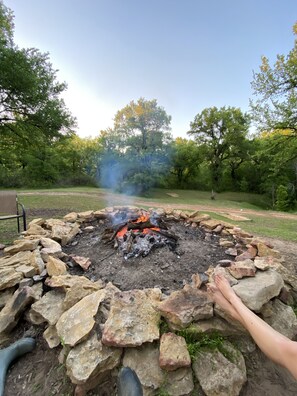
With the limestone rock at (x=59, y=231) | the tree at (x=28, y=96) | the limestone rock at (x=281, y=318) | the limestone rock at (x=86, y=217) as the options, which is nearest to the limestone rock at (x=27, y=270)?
the limestone rock at (x=59, y=231)

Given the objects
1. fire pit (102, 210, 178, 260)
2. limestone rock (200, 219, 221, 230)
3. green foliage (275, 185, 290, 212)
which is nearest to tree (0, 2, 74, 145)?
fire pit (102, 210, 178, 260)

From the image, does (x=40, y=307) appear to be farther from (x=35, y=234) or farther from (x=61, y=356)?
(x=35, y=234)

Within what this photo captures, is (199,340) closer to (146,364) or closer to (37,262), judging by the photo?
A: (146,364)

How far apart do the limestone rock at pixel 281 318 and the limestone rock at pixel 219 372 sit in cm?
42

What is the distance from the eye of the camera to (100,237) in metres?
3.09

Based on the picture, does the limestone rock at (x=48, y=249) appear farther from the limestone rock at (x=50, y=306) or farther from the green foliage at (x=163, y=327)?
the green foliage at (x=163, y=327)

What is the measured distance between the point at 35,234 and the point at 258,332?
295cm

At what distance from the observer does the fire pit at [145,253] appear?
7.12 feet

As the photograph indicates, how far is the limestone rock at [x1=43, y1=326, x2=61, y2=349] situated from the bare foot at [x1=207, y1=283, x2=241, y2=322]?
3.97 ft

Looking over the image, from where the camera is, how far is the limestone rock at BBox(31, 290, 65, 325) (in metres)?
1.60

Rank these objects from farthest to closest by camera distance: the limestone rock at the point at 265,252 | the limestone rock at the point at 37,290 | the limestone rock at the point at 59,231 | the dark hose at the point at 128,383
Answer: the limestone rock at the point at 59,231, the limestone rock at the point at 265,252, the limestone rock at the point at 37,290, the dark hose at the point at 128,383

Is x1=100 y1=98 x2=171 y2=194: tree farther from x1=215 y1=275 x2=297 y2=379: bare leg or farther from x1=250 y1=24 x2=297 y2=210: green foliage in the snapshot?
x1=215 y1=275 x2=297 y2=379: bare leg

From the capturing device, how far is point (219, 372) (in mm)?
1276

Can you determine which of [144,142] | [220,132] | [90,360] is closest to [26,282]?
[90,360]
